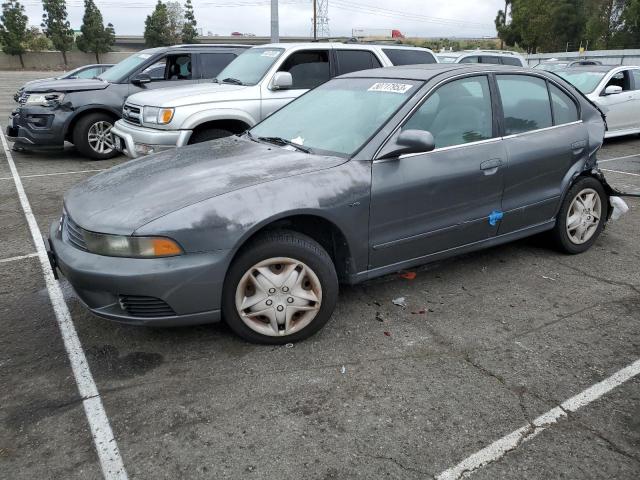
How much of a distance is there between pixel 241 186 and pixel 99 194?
0.95m

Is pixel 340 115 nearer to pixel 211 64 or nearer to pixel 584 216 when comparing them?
pixel 584 216

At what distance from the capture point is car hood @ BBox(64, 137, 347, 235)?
3000 mm

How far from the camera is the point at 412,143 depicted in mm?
3363

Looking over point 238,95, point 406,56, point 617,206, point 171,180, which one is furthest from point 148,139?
point 617,206

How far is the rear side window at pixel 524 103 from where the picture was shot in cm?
418

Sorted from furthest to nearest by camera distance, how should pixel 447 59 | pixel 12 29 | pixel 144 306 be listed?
1. pixel 12 29
2. pixel 447 59
3. pixel 144 306

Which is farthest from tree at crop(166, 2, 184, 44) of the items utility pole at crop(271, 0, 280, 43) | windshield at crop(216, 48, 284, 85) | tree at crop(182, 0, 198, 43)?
windshield at crop(216, 48, 284, 85)

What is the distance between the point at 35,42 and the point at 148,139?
211ft

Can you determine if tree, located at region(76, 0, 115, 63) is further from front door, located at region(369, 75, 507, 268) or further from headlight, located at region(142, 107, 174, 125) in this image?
front door, located at region(369, 75, 507, 268)

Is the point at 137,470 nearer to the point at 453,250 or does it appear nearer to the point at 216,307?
the point at 216,307

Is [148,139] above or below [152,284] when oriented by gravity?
above

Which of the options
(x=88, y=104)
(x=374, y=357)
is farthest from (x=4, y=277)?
(x=88, y=104)

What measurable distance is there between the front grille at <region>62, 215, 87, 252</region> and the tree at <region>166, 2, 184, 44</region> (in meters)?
76.0

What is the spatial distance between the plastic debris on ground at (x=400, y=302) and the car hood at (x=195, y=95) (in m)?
3.99
